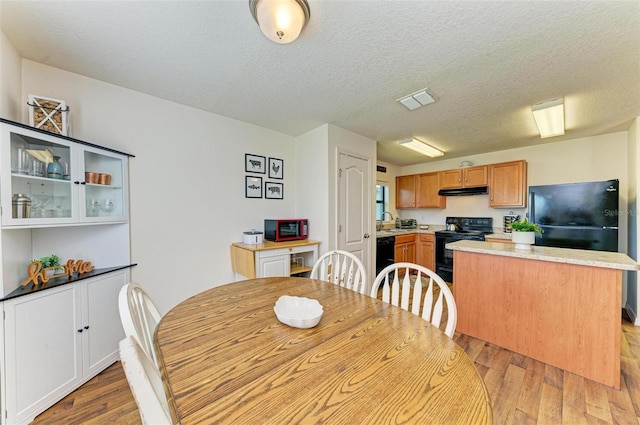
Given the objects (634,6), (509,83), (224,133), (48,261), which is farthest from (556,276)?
(48,261)

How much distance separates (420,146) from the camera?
11.7 feet

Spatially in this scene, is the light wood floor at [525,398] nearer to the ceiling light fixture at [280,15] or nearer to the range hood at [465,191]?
the ceiling light fixture at [280,15]

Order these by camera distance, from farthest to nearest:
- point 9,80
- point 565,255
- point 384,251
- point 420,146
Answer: point 384,251 → point 420,146 → point 565,255 → point 9,80

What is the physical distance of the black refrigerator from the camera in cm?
260

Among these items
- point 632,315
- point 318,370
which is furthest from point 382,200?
point 318,370

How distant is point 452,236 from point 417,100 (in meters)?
2.70

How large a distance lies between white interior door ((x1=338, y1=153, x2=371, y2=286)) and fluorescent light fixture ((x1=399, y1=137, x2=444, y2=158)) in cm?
64

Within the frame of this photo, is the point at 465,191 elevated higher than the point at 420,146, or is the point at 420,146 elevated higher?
the point at 420,146

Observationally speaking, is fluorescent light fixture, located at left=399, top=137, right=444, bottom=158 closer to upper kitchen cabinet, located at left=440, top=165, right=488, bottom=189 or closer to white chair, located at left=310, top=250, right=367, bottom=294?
upper kitchen cabinet, located at left=440, top=165, right=488, bottom=189

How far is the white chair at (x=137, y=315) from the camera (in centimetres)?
83

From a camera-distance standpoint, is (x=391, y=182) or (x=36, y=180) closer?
(x=36, y=180)

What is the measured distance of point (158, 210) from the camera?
86.9 inches

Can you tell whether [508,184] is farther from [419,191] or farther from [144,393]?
[144,393]

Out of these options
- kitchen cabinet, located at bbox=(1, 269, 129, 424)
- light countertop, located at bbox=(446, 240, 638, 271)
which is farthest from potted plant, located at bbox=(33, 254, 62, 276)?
light countertop, located at bbox=(446, 240, 638, 271)
